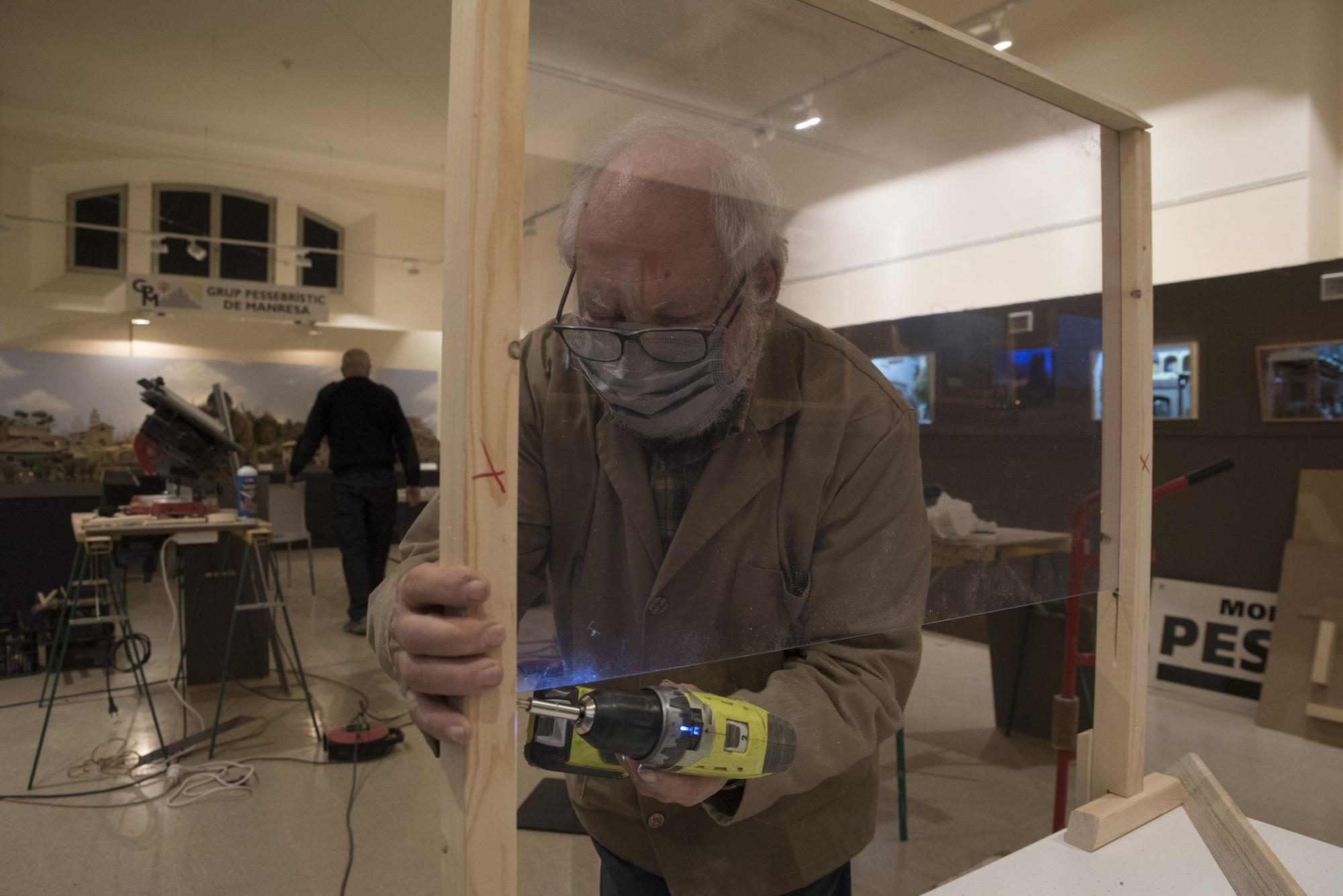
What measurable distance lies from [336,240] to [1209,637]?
27.8 feet

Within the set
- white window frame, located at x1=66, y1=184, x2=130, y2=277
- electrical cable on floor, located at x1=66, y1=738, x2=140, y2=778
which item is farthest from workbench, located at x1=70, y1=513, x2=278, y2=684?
white window frame, located at x1=66, y1=184, x2=130, y2=277

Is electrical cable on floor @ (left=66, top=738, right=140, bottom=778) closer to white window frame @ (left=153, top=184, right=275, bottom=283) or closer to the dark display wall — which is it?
the dark display wall

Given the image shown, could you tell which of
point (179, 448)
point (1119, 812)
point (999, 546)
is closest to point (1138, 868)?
point (1119, 812)

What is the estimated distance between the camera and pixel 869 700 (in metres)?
0.94

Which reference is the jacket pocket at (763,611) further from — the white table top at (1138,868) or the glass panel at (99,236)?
the glass panel at (99,236)

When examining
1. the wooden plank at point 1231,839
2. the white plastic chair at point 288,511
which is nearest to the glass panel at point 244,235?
the white plastic chair at point 288,511

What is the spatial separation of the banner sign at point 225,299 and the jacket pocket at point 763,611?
7.05m

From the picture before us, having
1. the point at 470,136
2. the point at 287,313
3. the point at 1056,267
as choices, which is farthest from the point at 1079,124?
the point at 287,313

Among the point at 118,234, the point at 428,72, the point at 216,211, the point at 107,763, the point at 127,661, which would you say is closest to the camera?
the point at 107,763

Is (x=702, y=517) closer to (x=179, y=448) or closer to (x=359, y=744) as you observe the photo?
(x=359, y=744)

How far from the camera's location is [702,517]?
847 millimetres

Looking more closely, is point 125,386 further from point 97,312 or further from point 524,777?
point 524,777

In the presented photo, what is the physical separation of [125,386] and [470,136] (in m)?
8.16

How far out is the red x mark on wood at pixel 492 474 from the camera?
637 mm
